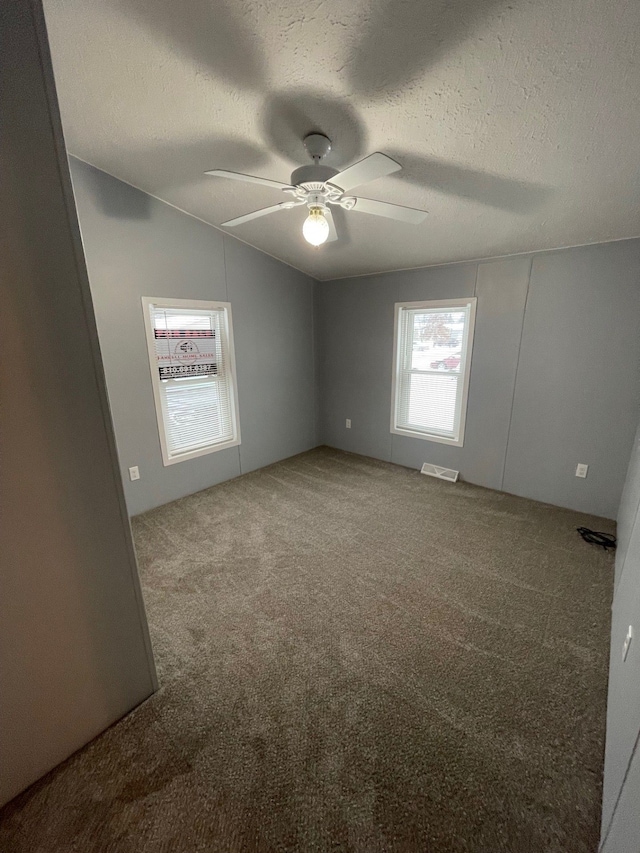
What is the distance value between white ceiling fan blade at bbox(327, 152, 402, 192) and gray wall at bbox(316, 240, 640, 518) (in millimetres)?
2051

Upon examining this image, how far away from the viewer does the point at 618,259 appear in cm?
255

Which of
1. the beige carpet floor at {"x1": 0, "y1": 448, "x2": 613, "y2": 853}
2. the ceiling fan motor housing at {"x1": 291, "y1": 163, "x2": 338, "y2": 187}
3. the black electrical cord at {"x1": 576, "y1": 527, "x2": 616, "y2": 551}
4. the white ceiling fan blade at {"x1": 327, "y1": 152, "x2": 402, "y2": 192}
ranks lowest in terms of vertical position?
the beige carpet floor at {"x1": 0, "y1": 448, "x2": 613, "y2": 853}

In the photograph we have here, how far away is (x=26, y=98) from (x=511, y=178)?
87.7 inches

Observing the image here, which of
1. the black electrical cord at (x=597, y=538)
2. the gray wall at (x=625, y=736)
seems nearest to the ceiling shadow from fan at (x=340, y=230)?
the gray wall at (x=625, y=736)

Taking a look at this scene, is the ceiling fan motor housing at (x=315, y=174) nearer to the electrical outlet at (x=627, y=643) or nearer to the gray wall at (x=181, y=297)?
the gray wall at (x=181, y=297)

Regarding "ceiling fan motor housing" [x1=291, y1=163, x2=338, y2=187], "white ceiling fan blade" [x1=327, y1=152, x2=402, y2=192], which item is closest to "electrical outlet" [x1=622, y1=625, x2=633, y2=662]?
"white ceiling fan blade" [x1=327, y1=152, x2=402, y2=192]

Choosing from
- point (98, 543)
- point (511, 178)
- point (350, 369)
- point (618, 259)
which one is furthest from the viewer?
point (350, 369)

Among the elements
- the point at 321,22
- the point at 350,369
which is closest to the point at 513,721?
the point at 321,22

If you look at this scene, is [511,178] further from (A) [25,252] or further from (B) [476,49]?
(A) [25,252]

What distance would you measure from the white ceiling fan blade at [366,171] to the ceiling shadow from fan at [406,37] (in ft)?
1.05

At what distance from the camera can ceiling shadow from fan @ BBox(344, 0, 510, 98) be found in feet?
3.68

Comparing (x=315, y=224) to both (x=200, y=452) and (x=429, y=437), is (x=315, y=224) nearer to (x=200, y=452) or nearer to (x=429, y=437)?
(x=200, y=452)

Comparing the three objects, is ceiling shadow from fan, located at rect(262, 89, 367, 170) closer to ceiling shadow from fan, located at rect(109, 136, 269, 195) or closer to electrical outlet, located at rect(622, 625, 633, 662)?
ceiling shadow from fan, located at rect(109, 136, 269, 195)

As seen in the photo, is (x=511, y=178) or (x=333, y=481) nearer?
(x=511, y=178)
